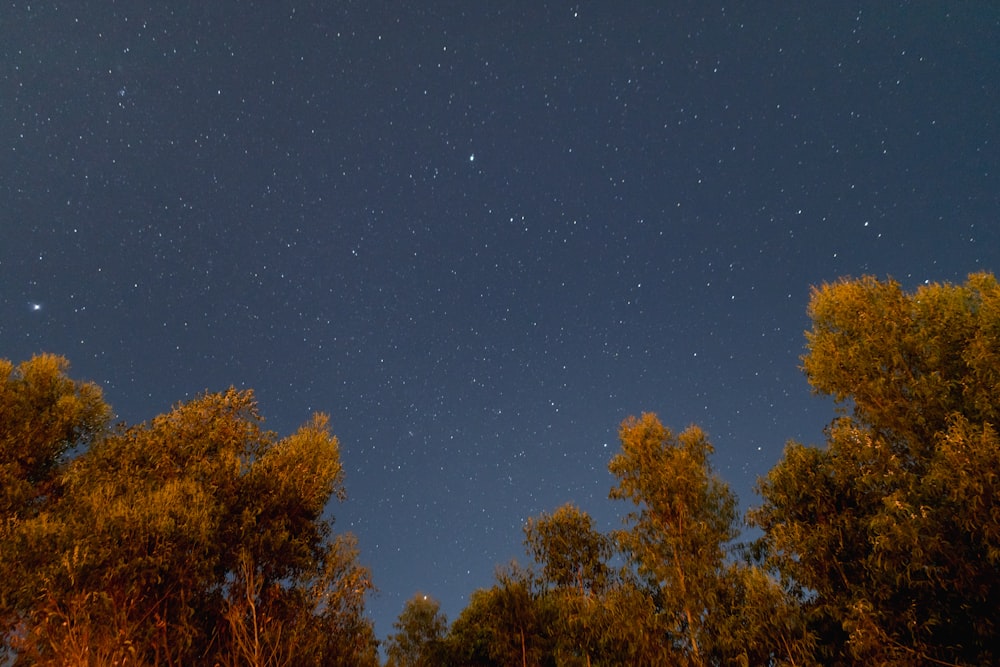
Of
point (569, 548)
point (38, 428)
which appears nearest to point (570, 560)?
point (569, 548)

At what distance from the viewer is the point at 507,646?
36250 mm

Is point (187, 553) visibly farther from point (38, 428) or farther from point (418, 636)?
point (418, 636)

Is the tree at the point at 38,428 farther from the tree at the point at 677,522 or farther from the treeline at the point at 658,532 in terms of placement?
the tree at the point at 677,522

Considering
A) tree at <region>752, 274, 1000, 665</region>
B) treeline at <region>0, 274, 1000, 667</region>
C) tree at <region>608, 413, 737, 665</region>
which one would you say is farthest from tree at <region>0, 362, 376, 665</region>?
tree at <region>752, 274, 1000, 665</region>

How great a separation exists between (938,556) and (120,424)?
95.1ft

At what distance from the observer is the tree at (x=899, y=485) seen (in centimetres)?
1689

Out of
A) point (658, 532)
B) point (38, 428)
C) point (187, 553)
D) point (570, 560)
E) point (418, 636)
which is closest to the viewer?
point (187, 553)

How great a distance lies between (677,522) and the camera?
25.0m

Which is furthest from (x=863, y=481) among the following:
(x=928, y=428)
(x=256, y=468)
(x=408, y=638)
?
(x=408, y=638)

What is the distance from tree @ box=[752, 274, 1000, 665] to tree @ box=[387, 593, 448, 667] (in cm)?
3063

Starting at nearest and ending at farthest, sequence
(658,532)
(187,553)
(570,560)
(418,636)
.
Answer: (187,553) → (658,532) → (570,560) → (418,636)

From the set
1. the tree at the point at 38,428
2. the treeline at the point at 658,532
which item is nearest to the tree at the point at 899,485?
the treeline at the point at 658,532

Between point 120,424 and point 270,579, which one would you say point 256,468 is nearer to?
point 270,579

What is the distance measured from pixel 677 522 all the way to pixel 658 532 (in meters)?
0.97
